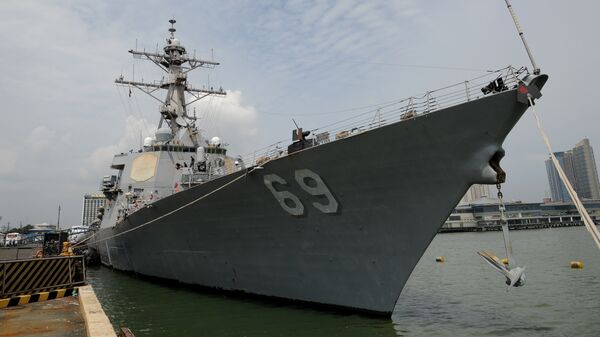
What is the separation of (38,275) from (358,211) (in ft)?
22.0

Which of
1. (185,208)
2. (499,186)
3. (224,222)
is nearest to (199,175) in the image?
(185,208)

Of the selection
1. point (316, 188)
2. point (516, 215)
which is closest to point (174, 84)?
point (316, 188)

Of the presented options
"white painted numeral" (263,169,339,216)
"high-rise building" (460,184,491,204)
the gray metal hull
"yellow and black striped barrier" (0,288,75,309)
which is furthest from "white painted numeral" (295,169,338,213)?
"high-rise building" (460,184,491,204)

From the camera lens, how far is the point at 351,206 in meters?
7.22

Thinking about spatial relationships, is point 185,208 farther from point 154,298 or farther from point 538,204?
point 538,204

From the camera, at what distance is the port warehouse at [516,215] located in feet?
218

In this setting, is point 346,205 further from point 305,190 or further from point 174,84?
point 174,84

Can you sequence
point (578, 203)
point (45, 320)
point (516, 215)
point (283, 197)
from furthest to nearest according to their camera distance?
point (516, 215) < point (283, 197) < point (45, 320) < point (578, 203)

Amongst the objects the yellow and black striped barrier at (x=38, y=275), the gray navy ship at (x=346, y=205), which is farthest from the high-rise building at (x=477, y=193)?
the yellow and black striped barrier at (x=38, y=275)

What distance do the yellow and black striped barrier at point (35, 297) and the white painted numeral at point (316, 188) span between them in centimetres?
515

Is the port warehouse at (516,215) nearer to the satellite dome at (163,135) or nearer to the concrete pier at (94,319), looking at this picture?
the satellite dome at (163,135)

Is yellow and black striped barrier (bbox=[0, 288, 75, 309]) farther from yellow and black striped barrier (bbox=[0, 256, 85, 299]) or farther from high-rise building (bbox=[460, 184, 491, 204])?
high-rise building (bbox=[460, 184, 491, 204])

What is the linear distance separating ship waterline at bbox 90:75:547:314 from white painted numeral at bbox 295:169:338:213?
0.07 ft

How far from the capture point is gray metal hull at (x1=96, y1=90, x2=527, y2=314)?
243 inches
